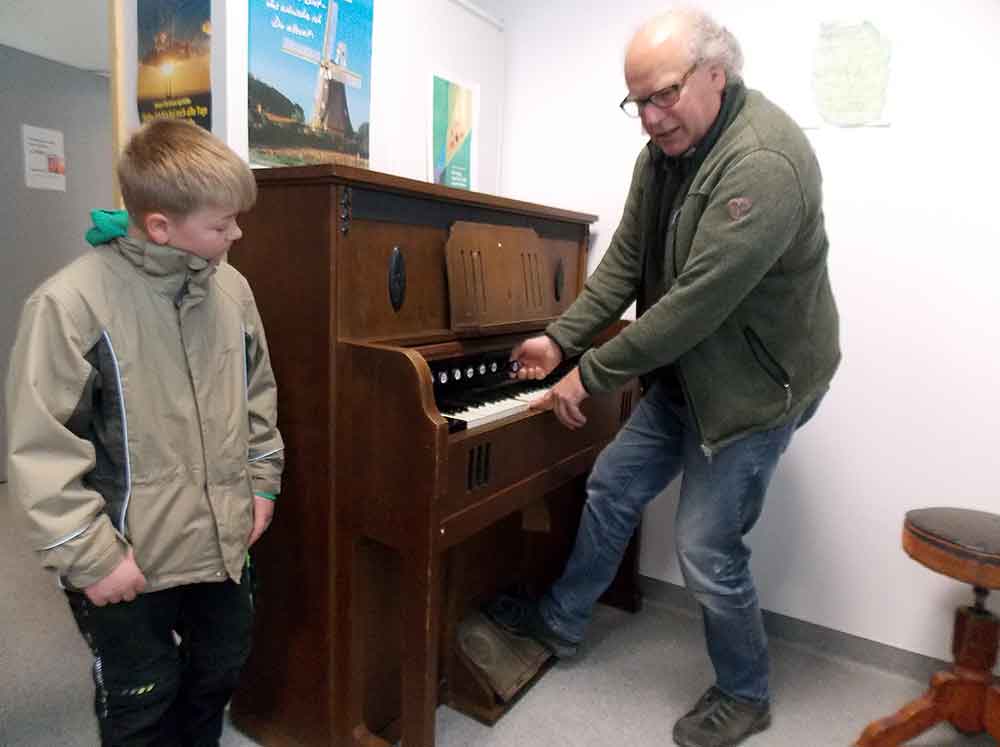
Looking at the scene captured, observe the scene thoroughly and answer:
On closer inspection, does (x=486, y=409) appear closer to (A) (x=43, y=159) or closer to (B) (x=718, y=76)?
(B) (x=718, y=76)

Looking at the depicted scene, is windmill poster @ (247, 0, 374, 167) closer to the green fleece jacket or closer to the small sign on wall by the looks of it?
the green fleece jacket

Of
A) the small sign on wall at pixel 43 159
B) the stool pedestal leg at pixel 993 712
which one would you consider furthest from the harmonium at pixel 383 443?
the small sign on wall at pixel 43 159

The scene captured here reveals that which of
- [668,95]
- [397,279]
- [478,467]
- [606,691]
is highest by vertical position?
[668,95]

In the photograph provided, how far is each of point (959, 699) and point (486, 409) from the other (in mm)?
1235

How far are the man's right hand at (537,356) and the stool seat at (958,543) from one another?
85 centimetres

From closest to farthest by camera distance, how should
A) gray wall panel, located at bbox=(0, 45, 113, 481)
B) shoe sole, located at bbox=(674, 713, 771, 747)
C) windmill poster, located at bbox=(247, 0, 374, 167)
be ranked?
windmill poster, located at bbox=(247, 0, 374, 167), shoe sole, located at bbox=(674, 713, 771, 747), gray wall panel, located at bbox=(0, 45, 113, 481)

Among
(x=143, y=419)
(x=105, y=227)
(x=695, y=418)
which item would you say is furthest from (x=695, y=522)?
(x=105, y=227)

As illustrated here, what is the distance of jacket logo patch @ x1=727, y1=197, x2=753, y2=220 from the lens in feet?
4.05

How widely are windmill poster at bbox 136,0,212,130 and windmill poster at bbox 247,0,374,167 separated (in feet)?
0.30

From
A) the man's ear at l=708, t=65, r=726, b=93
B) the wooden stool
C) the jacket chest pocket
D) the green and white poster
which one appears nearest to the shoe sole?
the wooden stool

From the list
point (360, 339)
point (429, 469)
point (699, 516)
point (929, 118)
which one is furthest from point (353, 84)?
point (929, 118)

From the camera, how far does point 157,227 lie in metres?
1.08

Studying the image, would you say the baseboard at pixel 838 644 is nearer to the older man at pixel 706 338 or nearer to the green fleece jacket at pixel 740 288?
the older man at pixel 706 338

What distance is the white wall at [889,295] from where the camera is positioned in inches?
68.2
